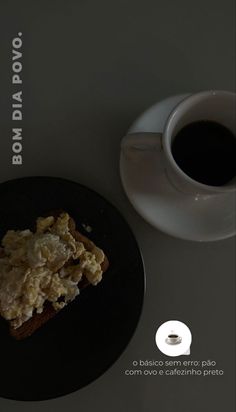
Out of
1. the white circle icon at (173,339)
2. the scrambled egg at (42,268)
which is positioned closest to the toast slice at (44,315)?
the scrambled egg at (42,268)

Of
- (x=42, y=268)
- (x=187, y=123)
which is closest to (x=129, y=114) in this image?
(x=187, y=123)

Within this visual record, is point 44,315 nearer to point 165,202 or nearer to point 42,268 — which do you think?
point 42,268

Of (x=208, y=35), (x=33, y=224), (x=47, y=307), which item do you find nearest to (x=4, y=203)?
(x=33, y=224)

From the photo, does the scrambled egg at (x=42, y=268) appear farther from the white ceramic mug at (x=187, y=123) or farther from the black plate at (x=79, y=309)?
the white ceramic mug at (x=187, y=123)

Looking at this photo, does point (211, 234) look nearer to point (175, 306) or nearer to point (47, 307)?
point (175, 306)

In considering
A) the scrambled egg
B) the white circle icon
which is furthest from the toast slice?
the white circle icon
